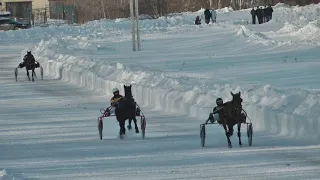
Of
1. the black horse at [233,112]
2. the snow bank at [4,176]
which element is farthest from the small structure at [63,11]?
the snow bank at [4,176]

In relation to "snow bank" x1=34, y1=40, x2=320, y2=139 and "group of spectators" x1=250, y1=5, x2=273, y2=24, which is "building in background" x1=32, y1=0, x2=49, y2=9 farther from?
"snow bank" x1=34, y1=40, x2=320, y2=139

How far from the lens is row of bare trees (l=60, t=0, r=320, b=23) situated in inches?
3871

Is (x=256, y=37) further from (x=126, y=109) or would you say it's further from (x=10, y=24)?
(x=10, y=24)

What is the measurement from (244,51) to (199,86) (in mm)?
19839

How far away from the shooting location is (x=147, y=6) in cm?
10119

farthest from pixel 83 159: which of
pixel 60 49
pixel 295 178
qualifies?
pixel 60 49

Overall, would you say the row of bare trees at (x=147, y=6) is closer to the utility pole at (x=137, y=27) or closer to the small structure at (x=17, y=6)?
the small structure at (x=17, y=6)

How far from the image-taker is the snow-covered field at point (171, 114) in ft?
41.5

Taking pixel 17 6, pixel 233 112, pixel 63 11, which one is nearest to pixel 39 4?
pixel 17 6

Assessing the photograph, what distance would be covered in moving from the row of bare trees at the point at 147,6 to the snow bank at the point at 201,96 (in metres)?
63.9

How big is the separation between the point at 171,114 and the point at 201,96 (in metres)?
0.85

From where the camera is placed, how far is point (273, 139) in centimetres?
1529

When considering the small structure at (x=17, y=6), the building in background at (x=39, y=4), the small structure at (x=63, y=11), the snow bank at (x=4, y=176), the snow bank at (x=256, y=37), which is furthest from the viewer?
the building in background at (x=39, y=4)

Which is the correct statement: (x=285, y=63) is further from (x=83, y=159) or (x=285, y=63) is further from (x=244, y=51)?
(x=83, y=159)
